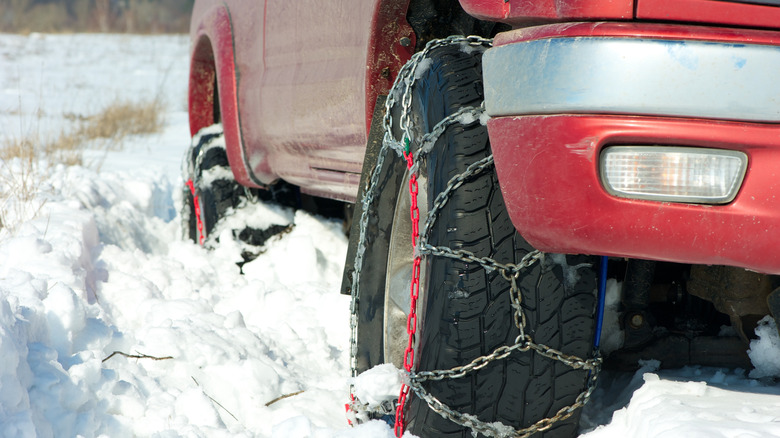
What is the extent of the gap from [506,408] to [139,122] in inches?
356

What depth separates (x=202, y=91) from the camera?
437 centimetres

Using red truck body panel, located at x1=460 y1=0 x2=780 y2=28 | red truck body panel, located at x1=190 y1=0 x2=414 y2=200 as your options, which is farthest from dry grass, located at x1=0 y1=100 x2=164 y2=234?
red truck body panel, located at x1=460 y1=0 x2=780 y2=28

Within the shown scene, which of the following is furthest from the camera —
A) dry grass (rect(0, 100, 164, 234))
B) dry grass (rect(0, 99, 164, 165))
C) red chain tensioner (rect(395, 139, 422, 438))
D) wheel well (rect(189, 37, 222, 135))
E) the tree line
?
the tree line

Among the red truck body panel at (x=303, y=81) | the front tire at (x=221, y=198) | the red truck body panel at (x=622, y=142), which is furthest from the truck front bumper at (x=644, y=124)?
the front tire at (x=221, y=198)

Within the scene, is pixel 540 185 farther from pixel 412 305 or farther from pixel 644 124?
pixel 412 305

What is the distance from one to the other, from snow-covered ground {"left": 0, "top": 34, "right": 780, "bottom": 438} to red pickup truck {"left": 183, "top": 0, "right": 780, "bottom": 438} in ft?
0.57

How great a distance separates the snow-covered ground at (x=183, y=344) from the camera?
1.83m

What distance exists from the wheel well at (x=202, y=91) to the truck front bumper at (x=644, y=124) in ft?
10.2

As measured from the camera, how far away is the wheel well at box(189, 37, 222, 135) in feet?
14.2

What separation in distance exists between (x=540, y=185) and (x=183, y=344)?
1.43 meters

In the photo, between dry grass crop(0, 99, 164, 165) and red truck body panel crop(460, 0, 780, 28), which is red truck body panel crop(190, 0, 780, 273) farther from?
dry grass crop(0, 99, 164, 165)

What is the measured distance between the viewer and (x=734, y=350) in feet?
6.86

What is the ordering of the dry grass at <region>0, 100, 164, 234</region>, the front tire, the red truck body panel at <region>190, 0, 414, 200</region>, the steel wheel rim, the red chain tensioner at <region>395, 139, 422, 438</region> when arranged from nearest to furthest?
the red chain tensioner at <region>395, 139, 422, 438</region> < the steel wheel rim < the red truck body panel at <region>190, 0, 414, 200</region> < the front tire < the dry grass at <region>0, 100, 164, 234</region>

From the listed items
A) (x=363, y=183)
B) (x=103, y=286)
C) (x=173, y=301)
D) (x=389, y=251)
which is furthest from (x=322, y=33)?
(x=103, y=286)
